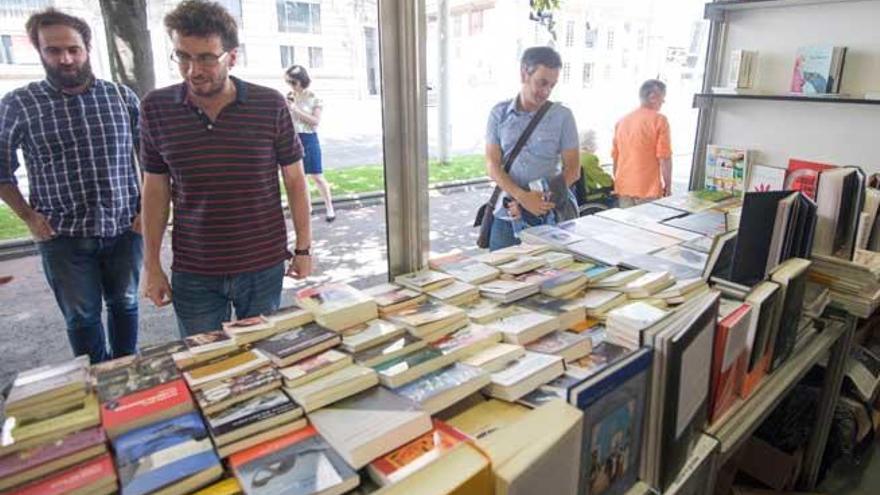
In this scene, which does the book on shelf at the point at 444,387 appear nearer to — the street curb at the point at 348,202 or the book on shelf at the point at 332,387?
the book on shelf at the point at 332,387

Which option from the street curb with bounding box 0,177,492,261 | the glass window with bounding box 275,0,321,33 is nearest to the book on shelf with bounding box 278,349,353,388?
the street curb with bounding box 0,177,492,261

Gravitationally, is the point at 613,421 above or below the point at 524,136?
below

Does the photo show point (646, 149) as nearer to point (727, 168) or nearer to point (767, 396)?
point (727, 168)

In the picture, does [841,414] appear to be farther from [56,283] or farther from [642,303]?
[56,283]

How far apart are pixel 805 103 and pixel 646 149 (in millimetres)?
1249

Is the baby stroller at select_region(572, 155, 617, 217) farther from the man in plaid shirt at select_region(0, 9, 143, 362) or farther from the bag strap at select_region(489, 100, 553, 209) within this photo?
the man in plaid shirt at select_region(0, 9, 143, 362)

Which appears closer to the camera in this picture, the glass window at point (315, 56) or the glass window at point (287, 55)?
the glass window at point (287, 55)

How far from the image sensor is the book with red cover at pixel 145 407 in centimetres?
82

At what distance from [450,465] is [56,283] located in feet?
6.30

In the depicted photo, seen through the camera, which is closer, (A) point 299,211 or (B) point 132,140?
(A) point 299,211

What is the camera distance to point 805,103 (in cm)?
245

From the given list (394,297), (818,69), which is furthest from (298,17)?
(394,297)

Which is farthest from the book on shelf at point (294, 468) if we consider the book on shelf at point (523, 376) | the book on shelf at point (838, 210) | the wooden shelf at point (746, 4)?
the wooden shelf at point (746, 4)

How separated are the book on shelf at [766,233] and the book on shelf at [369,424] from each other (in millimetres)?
934
